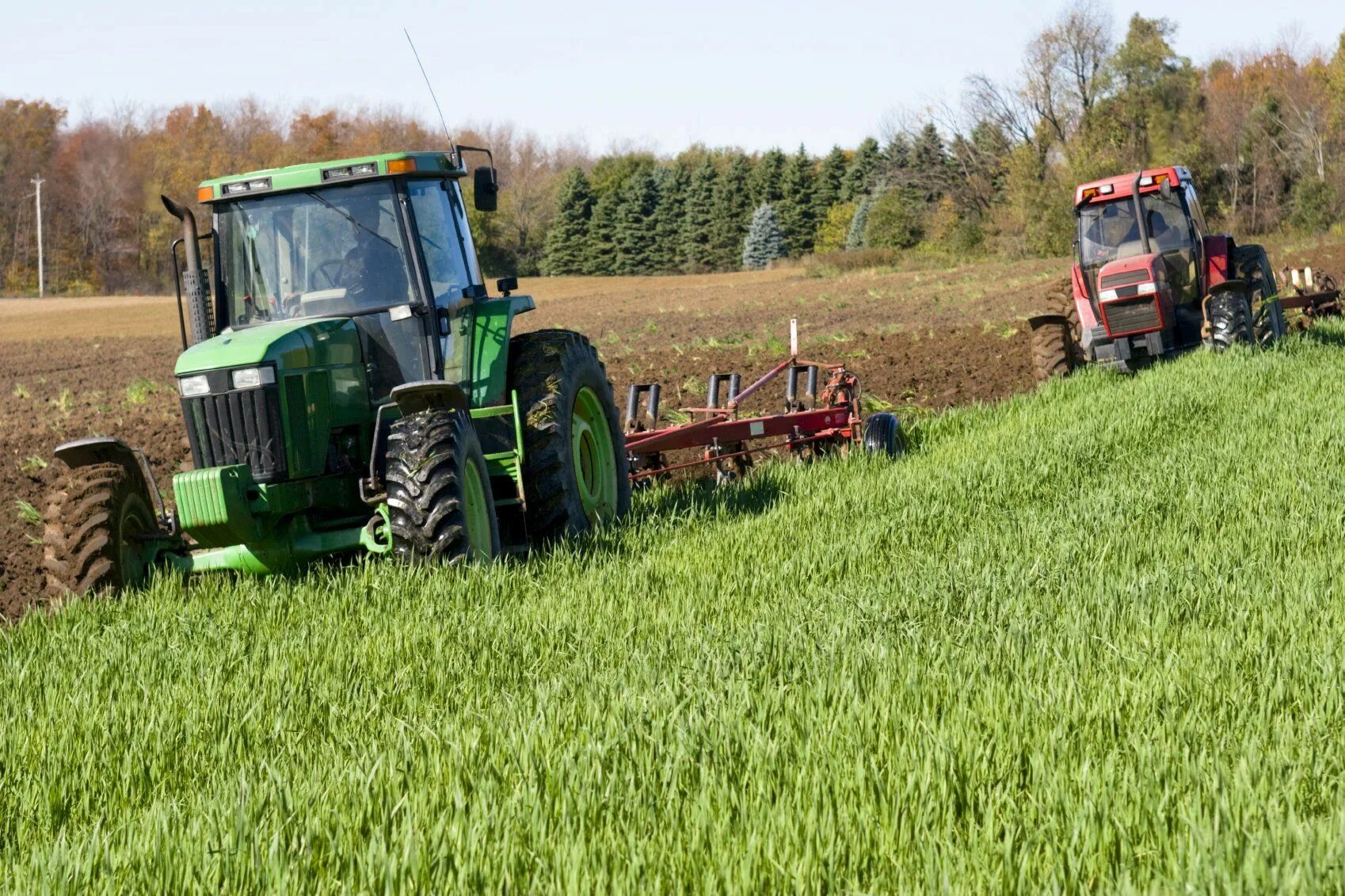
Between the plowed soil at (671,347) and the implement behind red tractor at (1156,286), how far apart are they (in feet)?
3.74

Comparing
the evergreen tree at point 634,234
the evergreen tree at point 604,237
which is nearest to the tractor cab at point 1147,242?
the evergreen tree at point 634,234

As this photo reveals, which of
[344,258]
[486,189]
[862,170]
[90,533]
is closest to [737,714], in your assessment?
[90,533]

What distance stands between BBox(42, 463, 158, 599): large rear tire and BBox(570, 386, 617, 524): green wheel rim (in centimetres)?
258

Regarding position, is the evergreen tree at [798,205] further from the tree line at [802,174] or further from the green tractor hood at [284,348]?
the green tractor hood at [284,348]

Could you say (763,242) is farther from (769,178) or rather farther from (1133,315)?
(1133,315)

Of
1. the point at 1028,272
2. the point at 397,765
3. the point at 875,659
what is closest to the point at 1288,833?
the point at 875,659

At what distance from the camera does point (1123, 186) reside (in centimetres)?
1473

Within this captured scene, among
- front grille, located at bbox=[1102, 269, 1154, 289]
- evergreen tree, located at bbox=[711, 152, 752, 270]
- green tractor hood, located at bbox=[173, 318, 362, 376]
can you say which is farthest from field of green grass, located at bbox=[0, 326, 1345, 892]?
evergreen tree, located at bbox=[711, 152, 752, 270]

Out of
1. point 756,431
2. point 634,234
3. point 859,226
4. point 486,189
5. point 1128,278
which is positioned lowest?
point 756,431

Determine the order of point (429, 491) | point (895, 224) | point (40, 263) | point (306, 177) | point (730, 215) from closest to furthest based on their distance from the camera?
1. point (429, 491)
2. point (306, 177)
3. point (895, 224)
4. point (40, 263)
5. point (730, 215)

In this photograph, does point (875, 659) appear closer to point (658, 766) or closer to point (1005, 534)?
point (658, 766)

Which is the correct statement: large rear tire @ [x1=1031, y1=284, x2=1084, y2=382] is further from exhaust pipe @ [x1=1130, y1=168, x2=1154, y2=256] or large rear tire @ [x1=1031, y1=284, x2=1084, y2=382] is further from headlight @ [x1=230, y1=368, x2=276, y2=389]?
headlight @ [x1=230, y1=368, x2=276, y2=389]

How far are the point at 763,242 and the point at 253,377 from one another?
67.1m

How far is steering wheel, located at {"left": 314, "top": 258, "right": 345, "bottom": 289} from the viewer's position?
24.1ft
